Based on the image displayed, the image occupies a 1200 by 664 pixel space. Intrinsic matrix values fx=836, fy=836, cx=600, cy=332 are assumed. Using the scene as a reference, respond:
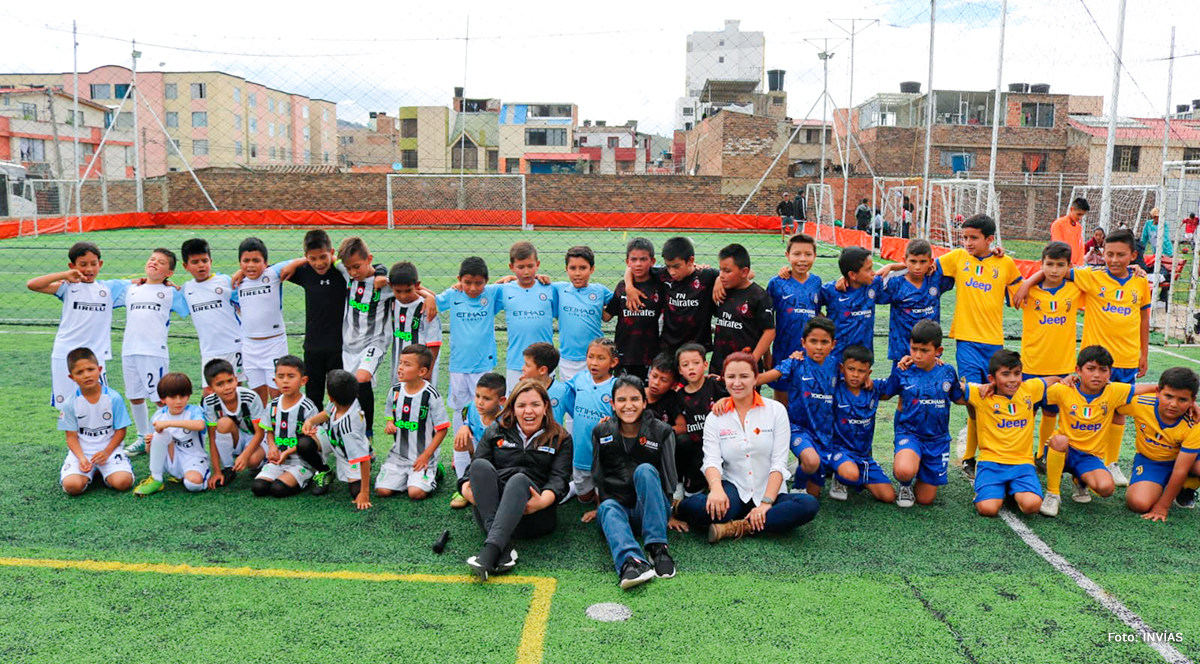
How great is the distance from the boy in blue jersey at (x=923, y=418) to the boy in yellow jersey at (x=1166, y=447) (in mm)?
1216

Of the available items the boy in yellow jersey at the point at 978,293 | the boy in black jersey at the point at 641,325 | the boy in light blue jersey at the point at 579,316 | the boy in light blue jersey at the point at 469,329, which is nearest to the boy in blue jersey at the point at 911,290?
the boy in yellow jersey at the point at 978,293

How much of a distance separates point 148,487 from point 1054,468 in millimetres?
6171

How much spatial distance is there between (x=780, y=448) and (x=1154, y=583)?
2.09 metres

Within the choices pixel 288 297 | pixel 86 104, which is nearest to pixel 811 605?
pixel 288 297

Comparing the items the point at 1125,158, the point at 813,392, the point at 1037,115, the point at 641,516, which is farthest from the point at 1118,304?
the point at 1037,115

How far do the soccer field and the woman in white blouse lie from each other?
13 cm

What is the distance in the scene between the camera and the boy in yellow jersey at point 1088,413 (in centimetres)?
568

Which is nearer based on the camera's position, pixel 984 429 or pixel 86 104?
pixel 984 429

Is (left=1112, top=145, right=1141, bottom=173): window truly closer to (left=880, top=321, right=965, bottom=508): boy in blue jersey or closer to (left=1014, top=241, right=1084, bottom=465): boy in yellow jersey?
(left=1014, top=241, right=1084, bottom=465): boy in yellow jersey

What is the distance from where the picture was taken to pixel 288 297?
581 inches

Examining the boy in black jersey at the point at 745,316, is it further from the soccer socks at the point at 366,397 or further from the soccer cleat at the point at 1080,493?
the soccer socks at the point at 366,397

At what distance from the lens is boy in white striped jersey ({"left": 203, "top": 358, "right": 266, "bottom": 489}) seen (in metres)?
5.97

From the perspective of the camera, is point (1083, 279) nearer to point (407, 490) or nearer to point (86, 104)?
point (407, 490)

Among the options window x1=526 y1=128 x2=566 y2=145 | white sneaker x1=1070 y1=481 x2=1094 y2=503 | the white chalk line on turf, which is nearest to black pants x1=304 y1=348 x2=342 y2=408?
the white chalk line on turf
